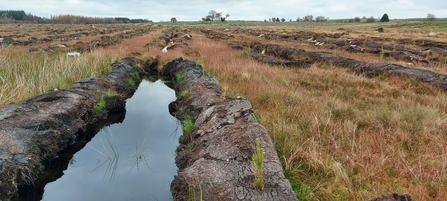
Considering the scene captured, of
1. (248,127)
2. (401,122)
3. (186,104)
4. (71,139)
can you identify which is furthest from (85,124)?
(401,122)

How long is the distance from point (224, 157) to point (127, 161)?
1.88 meters

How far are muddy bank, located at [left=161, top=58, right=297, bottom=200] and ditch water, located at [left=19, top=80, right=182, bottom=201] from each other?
0.37 meters

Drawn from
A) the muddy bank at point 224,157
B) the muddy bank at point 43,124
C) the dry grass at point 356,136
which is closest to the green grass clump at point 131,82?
the muddy bank at point 43,124

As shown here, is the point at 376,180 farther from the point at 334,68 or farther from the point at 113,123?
the point at 334,68

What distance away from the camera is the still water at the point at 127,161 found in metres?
3.93

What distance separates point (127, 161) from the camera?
15.7 feet

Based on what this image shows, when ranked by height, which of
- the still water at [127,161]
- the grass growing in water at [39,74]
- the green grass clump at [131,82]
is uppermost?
the grass growing in water at [39,74]

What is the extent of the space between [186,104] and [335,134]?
11.0 feet

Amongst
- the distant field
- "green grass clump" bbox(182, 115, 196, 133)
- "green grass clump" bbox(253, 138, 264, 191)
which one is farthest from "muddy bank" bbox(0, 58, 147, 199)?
"green grass clump" bbox(253, 138, 264, 191)

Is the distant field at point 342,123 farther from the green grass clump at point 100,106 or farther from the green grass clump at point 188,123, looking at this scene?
the green grass clump at point 100,106

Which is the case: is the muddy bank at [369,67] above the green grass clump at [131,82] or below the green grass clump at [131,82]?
above

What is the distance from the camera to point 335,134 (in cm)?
460

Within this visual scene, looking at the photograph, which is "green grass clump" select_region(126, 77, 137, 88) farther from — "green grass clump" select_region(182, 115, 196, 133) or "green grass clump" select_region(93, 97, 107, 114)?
"green grass clump" select_region(182, 115, 196, 133)

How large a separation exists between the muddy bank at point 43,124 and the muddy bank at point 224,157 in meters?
1.92
